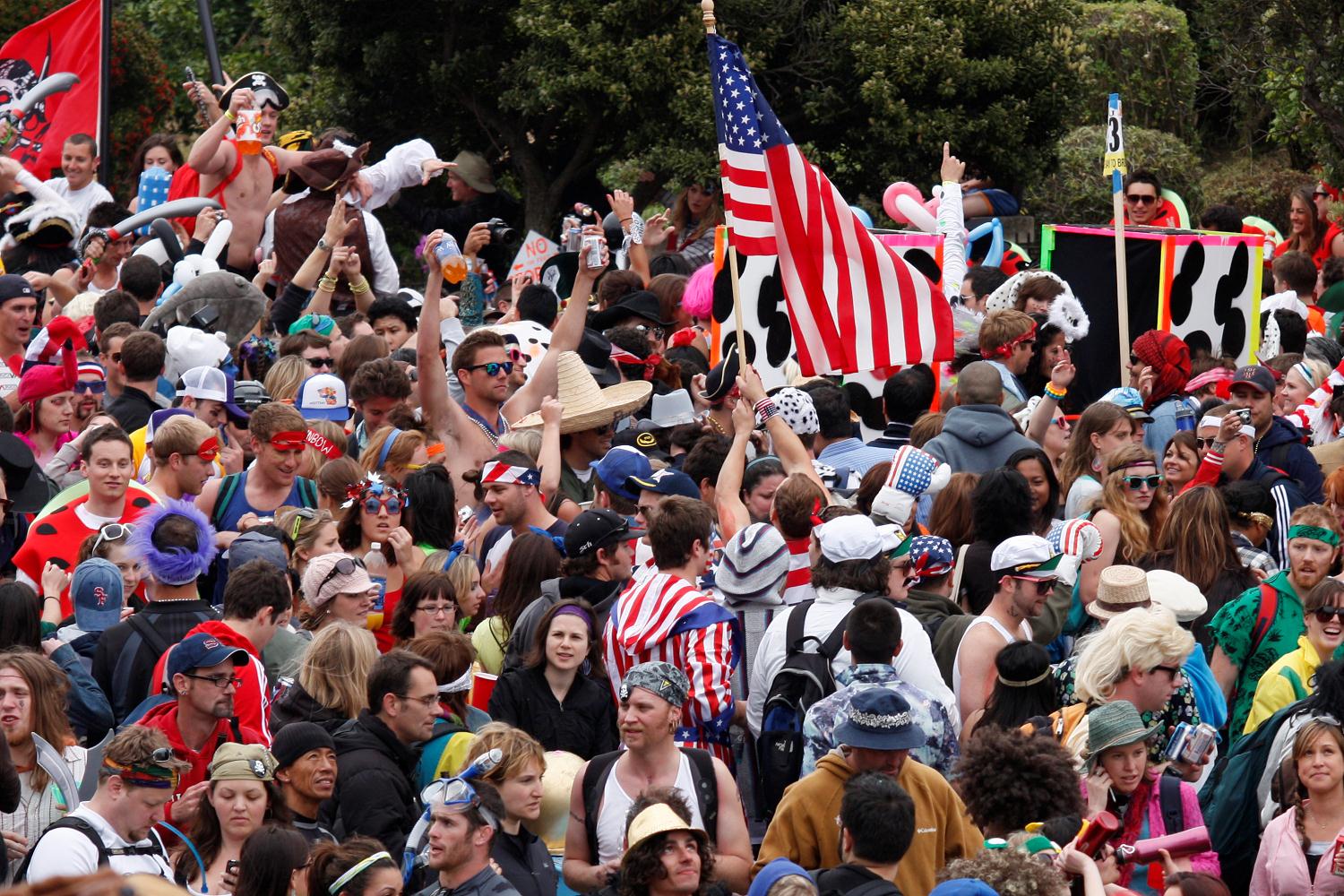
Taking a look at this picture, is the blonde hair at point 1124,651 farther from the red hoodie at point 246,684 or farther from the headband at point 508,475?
the red hoodie at point 246,684

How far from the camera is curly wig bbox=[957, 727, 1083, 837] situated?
5793mm

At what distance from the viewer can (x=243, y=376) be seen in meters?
11.5

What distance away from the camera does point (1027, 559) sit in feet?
23.3

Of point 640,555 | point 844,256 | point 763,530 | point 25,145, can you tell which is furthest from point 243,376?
point 25,145

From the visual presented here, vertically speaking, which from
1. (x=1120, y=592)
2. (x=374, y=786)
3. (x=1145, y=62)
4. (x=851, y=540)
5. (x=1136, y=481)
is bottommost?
(x=1145, y=62)

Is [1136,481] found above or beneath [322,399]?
beneath

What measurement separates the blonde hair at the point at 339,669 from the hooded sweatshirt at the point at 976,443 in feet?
11.5

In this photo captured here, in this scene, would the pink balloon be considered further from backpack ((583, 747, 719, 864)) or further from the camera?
backpack ((583, 747, 719, 864))

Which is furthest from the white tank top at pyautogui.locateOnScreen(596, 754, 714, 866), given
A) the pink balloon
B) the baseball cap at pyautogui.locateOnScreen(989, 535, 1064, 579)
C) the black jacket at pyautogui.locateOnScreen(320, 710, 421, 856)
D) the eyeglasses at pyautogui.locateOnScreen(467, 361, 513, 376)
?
the pink balloon

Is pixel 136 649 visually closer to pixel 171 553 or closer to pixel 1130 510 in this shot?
pixel 171 553

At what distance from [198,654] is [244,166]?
7999mm

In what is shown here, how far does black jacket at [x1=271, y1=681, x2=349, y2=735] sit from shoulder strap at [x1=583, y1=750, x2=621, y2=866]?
0.88 m

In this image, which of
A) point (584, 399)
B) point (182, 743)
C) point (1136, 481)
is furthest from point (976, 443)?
point (182, 743)

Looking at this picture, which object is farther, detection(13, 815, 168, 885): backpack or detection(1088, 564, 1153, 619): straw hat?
detection(1088, 564, 1153, 619): straw hat
